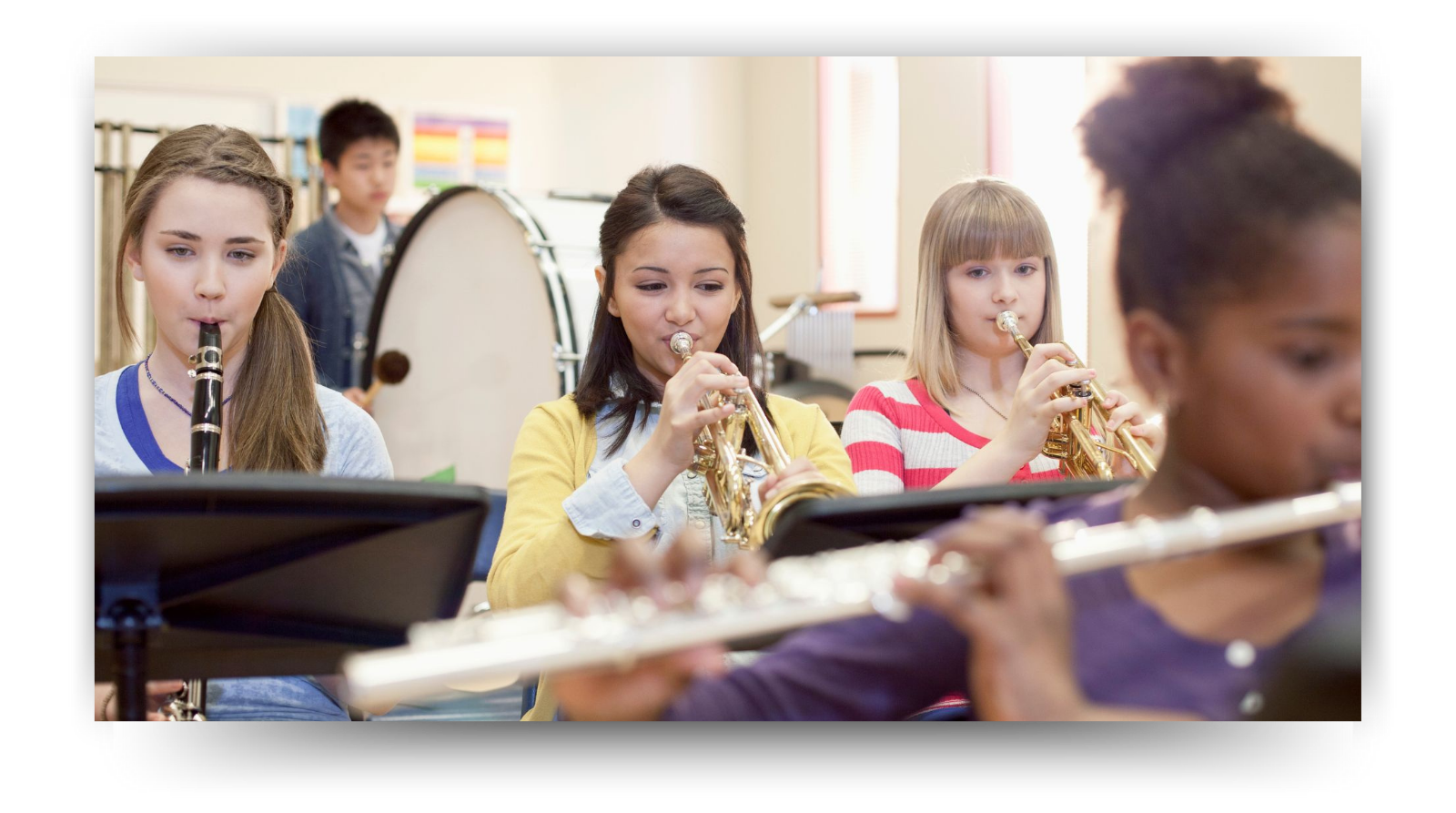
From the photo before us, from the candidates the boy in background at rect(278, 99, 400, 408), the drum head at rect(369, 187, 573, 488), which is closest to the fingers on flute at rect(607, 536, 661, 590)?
the drum head at rect(369, 187, 573, 488)

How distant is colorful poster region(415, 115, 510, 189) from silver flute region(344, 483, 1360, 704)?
487cm

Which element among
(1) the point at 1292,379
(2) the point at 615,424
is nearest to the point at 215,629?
(2) the point at 615,424

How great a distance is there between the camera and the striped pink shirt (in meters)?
1.77

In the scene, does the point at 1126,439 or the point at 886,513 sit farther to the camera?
the point at 1126,439

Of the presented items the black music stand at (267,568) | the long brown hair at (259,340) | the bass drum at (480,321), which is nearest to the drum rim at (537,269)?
the bass drum at (480,321)

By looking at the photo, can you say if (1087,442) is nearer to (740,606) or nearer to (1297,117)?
(1297,117)

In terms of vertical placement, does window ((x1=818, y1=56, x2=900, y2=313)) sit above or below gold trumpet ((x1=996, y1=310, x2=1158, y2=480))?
above

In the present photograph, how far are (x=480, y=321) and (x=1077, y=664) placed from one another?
251cm

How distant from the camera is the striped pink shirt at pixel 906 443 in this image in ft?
5.82

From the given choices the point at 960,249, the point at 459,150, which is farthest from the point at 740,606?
the point at 459,150

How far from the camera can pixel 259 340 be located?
157cm

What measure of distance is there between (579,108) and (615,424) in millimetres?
4244

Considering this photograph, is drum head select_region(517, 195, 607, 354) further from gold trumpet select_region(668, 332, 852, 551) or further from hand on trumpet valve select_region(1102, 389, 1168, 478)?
hand on trumpet valve select_region(1102, 389, 1168, 478)

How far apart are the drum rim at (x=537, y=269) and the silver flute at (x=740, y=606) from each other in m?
1.99
